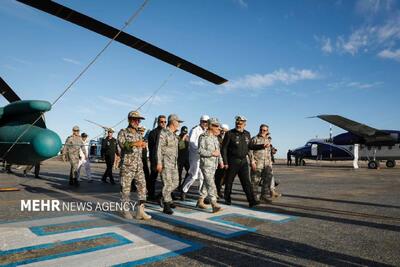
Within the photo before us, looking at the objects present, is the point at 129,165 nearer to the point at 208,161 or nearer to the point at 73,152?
the point at 208,161

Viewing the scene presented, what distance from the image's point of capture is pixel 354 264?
3086mm

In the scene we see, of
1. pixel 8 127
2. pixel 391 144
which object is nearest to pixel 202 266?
pixel 8 127

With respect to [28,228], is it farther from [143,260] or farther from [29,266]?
[143,260]

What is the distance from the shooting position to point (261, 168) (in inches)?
293

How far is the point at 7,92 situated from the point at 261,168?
638 centimetres

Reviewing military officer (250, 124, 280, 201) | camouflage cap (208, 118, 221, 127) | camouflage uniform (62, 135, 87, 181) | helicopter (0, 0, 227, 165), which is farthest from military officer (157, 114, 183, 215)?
camouflage uniform (62, 135, 87, 181)

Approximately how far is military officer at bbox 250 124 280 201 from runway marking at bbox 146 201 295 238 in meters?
1.16

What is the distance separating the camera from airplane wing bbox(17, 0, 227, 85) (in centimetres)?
459

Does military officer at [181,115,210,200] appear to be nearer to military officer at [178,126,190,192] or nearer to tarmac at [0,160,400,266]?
military officer at [178,126,190,192]

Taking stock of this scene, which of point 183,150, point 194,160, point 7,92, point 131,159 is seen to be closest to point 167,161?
point 131,159

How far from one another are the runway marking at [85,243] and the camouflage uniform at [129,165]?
599mm

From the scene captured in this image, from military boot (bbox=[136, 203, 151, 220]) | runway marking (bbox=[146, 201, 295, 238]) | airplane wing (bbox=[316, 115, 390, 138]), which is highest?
airplane wing (bbox=[316, 115, 390, 138])

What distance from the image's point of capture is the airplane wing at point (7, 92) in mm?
6605

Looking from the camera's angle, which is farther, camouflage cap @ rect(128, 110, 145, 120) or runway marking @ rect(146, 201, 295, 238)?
camouflage cap @ rect(128, 110, 145, 120)
